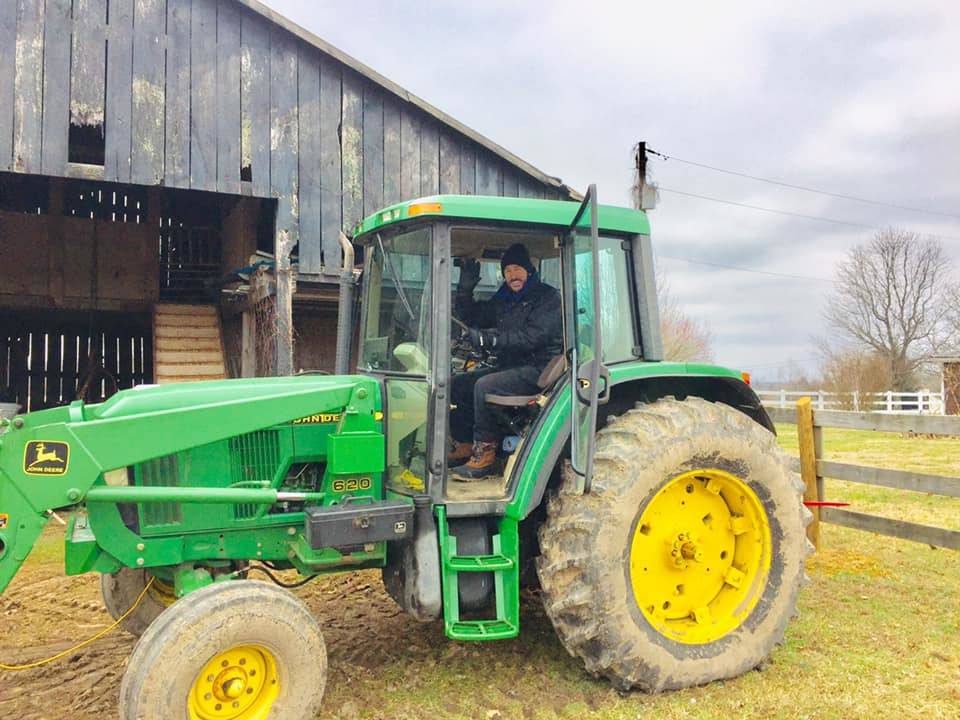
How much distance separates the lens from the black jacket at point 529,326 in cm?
396

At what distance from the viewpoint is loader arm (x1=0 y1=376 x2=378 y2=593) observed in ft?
10.3

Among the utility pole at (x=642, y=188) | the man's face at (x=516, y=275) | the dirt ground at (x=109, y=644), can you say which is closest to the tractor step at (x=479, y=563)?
the dirt ground at (x=109, y=644)

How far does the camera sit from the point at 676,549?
3.89 metres

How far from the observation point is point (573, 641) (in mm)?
3523

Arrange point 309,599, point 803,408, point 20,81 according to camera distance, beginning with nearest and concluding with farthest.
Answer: point 309,599
point 803,408
point 20,81

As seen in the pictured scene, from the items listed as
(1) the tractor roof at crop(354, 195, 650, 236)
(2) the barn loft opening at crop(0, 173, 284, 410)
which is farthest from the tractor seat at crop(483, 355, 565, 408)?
(2) the barn loft opening at crop(0, 173, 284, 410)

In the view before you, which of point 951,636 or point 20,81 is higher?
point 20,81

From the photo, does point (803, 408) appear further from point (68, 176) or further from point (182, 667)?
point (68, 176)

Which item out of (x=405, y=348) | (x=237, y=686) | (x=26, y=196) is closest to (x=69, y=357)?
(x=26, y=196)

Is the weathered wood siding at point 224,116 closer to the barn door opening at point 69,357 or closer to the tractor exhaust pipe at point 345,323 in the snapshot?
the tractor exhaust pipe at point 345,323

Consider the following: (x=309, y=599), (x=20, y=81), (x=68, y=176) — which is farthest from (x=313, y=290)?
(x=309, y=599)

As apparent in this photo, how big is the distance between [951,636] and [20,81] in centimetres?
943

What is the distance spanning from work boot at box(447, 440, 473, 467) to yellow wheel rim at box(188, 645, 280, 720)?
4.20 ft

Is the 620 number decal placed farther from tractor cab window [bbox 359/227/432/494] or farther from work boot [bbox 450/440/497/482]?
work boot [bbox 450/440/497/482]
